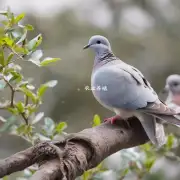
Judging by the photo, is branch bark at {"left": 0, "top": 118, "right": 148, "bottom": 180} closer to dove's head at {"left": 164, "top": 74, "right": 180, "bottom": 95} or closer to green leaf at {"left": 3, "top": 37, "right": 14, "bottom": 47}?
green leaf at {"left": 3, "top": 37, "right": 14, "bottom": 47}

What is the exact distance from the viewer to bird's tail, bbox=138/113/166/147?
0.63 m

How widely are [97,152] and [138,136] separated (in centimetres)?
16

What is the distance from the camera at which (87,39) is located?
3.80ft

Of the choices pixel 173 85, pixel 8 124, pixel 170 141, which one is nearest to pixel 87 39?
pixel 173 85

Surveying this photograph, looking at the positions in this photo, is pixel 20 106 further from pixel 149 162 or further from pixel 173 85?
pixel 173 85

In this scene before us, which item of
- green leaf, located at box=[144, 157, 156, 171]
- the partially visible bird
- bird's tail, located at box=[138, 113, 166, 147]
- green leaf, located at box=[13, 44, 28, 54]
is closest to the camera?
green leaf, located at box=[13, 44, 28, 54]

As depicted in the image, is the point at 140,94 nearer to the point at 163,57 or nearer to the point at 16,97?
the point at 16,97

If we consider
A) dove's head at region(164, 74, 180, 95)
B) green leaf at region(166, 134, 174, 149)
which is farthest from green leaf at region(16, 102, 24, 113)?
A: dove's head at region(164, 74, 180, 95)

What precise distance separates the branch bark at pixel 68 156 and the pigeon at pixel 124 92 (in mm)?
85

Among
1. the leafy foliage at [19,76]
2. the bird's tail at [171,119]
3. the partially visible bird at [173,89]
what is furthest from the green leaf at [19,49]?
the partially visible bird at [173,89]

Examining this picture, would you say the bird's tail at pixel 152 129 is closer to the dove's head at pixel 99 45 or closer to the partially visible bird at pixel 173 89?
the dove's head at pixel 99 45

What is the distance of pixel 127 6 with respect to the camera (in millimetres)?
1418

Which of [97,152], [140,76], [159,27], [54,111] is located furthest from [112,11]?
[97,152]

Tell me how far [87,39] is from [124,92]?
52 cm
